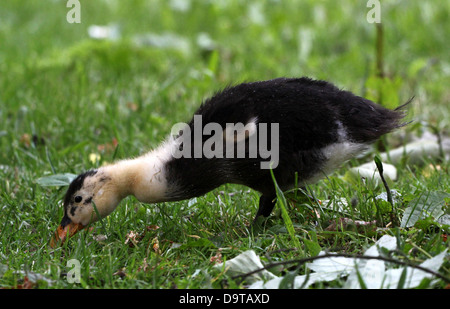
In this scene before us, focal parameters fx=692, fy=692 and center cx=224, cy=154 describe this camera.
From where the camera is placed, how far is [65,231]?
3.96m

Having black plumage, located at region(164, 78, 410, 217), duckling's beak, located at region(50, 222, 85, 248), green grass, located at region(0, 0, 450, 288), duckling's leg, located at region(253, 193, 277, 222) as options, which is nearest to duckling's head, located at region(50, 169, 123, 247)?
duckling's beak, located at region(50, 222, 85, 248)

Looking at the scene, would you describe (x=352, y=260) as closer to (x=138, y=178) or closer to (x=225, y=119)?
(x=225, y=119)

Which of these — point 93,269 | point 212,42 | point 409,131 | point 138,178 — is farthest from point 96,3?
point 93,269

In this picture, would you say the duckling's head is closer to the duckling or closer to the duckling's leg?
the duckling

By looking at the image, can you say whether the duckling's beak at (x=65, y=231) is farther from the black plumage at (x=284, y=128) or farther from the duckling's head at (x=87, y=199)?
the black plumage at (x=284, y=128)

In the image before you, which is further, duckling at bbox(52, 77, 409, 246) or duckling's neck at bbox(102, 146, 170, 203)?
duckling's neck at bbox(102, 146, 170, 203)

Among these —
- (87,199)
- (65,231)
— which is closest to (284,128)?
(87,199)

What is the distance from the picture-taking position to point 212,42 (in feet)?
27.8

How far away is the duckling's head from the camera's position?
4.00 m

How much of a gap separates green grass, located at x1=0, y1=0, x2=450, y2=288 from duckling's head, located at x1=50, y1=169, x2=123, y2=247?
10 cm

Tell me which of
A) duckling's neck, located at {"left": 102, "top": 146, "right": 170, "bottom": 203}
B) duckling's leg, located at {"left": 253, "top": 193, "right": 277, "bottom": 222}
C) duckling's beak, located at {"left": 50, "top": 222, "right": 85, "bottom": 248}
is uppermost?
duckling's neck, located at {"left": 102, "top": 146, "right": 170, "bottom": 203}

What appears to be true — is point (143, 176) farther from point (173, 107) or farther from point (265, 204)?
point (173, 107)

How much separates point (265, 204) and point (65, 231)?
3.82 ft
